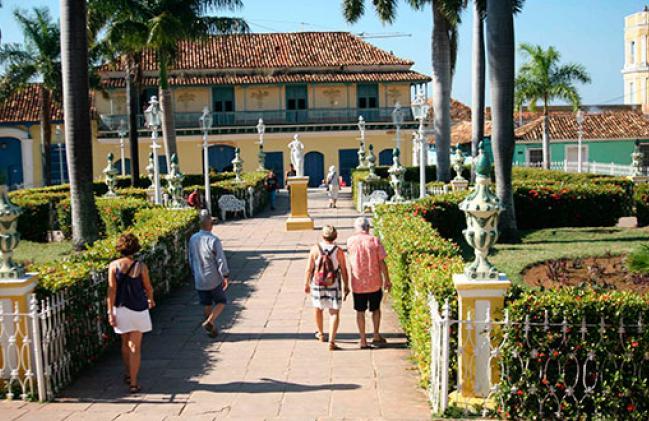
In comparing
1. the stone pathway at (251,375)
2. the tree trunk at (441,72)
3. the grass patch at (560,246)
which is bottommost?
the stone pathway at (251,375)

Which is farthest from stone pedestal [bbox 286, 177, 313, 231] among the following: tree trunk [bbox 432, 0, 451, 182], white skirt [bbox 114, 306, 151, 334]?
white skirt [bbox 114, 306, 151, 334]

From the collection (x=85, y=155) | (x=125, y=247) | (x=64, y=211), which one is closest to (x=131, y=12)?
(x=64, y=211)

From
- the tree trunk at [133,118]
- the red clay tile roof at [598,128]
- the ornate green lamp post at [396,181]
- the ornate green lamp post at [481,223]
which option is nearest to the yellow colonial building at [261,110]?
the red clay tile roof at [598,128]

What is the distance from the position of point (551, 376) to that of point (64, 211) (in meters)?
16.6

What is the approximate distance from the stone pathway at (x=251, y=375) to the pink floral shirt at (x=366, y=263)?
724 mm

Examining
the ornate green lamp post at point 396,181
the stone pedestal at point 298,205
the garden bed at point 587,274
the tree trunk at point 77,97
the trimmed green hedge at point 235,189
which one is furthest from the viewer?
the trimmed green hedge at point 235,189

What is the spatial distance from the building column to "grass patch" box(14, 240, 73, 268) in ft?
83.2

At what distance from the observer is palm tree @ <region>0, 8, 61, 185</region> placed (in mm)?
37750

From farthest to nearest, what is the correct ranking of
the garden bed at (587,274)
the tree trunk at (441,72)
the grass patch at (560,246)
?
the tree trunk at (441,72) < the grass patch at (560,246) < the garden bed at (587,274)

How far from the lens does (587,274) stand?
1257 centimetres

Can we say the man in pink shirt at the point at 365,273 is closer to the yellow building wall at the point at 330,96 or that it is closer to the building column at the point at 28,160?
the yellow building wall at the point at 330,96

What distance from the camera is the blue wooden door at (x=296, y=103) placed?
4488cm

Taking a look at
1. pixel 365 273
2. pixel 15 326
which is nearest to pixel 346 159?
pixel 365 273

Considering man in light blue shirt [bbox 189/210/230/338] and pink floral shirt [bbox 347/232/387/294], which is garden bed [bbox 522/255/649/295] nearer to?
pink floral shirt [bbox 347/232/387/294]
